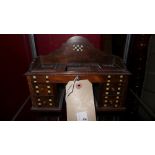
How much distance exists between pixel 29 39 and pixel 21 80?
0.31 metres

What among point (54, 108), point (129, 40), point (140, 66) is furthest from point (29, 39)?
point (140, 66)

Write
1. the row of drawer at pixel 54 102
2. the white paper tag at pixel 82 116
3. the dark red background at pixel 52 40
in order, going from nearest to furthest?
the white paper tag at pixel 82 116 → the row of drawer at pixel 54 102 → the dark red background at pixel 52 40

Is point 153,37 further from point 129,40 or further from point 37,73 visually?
point 37,73

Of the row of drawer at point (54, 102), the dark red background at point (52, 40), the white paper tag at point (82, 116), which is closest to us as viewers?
the white paper tag at point (82, 116)

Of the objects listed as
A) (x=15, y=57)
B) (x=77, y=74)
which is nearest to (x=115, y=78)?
(x=77, y=74)

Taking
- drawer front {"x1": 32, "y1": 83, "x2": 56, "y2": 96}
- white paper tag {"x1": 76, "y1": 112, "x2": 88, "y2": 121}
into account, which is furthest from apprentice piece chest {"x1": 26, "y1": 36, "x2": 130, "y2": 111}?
white paper tag {"x1": 76, "y1": 112, "x2": 88, "y2": 121}

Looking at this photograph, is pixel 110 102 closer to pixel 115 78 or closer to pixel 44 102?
pixel 115 78

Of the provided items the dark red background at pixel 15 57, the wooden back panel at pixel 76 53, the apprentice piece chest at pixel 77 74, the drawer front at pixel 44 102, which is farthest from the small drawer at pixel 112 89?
the dark red background at pixel 15 57

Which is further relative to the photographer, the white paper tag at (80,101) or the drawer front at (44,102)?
the drawer front at (44,102)

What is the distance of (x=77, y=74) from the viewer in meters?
0.74

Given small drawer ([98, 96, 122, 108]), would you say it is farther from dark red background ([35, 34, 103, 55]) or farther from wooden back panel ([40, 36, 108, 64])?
dark red background ([35, 34, 103, 55])

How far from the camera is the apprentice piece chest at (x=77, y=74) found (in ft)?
2.48

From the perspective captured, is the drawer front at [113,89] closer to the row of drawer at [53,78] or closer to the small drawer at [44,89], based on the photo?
the row of drawer at [53,78]

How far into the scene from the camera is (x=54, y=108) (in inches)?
33.8
